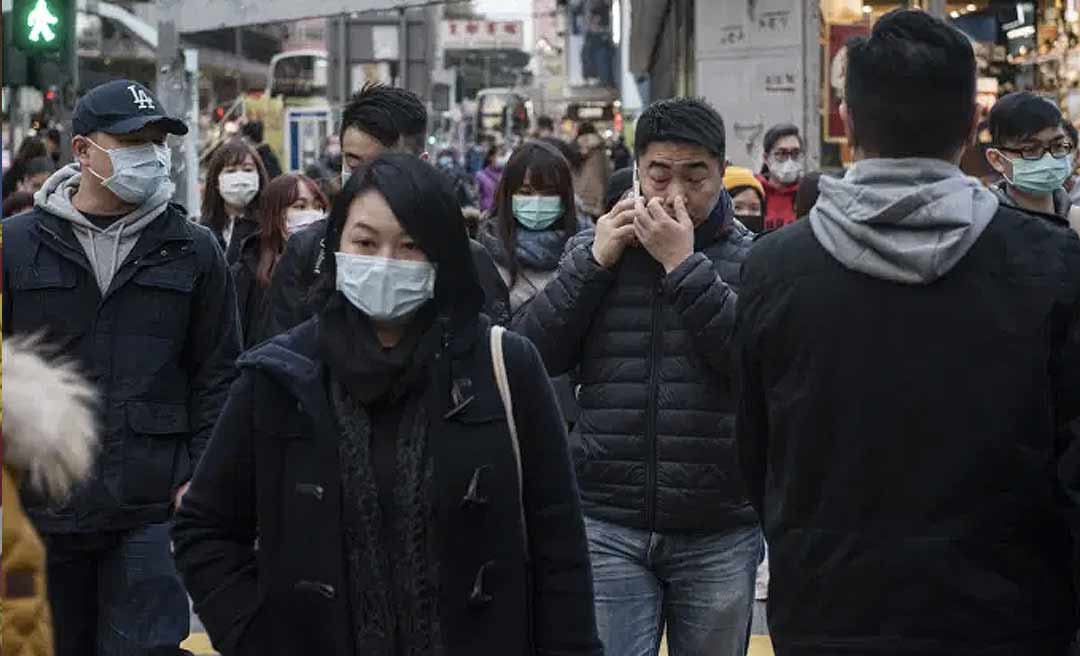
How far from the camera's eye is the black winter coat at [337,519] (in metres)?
3.70

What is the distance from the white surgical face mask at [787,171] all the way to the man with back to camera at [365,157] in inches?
203

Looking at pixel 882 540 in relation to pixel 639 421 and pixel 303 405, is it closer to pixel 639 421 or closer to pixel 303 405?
pixel 303 405

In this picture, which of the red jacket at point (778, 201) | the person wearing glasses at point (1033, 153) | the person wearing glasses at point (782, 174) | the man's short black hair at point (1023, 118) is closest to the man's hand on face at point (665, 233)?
the person wearing glasses at point (1033, 153)

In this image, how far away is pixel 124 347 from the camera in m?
5.88

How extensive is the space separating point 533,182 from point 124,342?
197 cm

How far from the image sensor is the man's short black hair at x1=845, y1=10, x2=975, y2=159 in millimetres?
3535

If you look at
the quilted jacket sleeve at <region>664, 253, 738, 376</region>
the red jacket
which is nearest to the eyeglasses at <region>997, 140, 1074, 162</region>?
the quilted jacket sleeve at <region>664, 253, 738, 376</region>

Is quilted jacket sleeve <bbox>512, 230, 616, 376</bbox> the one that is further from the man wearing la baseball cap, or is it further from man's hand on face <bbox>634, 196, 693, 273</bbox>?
the man wearing la baseball cap

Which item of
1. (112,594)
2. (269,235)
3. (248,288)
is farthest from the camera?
(269,235)

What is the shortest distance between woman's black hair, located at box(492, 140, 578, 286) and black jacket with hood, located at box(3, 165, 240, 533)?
1573 mm

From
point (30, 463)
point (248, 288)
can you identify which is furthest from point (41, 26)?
point (30, 463)

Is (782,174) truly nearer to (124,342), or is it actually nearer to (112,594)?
(124,342)

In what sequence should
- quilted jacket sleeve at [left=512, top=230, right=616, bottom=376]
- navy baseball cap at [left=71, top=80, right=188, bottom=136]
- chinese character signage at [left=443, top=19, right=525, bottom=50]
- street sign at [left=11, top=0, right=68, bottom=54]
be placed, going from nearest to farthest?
quilted jacket sleeve at [left=512, top=230, right=616, bottom=376]
navy baseball cap at [left=71, top=80, right=188, bottom=136]
street sign at [left=11, top=0, right=68, bottom=54]
chinese character signage at [left=443, top=19, right=525, bottom=50]

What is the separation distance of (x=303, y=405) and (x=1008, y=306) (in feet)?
4.16
